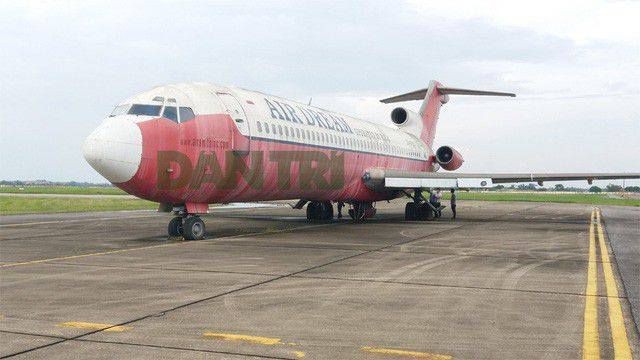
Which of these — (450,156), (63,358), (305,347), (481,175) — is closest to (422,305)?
(305,347)

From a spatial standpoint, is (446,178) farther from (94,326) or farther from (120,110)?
(94,326)

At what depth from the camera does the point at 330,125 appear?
22078 mm

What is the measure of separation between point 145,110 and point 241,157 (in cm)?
287

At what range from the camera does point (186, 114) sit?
14.8 meters

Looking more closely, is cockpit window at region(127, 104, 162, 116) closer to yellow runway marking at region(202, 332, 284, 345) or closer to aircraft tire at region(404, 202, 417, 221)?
yellow runway marking at region(202, 332, 284, 345)

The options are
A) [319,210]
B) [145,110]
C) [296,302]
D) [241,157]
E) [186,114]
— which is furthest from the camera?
[319,210]

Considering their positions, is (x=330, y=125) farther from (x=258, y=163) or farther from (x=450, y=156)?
(x=450, y=156)

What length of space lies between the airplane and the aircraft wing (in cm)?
4

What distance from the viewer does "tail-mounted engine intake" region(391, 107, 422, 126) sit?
111 ft

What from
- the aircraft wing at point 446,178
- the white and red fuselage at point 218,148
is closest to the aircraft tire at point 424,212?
the aircraft wing at point 446,178

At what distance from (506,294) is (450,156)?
80.8ft

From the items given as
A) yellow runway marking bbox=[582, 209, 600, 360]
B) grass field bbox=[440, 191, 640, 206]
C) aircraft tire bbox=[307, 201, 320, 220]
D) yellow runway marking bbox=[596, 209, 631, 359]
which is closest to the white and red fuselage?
aircraft tire bbox=[307, 201, 320, 220]

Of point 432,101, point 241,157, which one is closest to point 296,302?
point 241,157

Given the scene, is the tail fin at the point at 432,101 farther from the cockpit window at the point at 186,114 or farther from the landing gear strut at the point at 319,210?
the cockpit window at the point at 186,114
